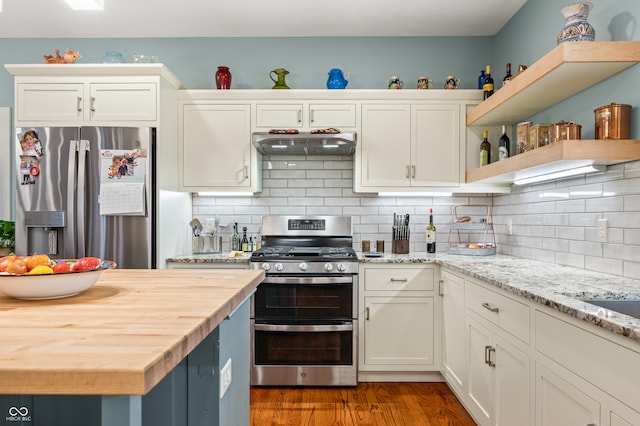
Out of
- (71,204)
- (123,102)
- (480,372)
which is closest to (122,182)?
(71,204)

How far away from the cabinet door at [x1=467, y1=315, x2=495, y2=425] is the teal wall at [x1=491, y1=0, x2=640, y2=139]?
1.17 metres

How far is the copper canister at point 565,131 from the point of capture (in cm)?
209

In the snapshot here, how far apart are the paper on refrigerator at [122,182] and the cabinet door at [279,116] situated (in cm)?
92

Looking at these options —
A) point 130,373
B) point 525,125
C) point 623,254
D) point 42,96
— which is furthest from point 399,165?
point 130,373

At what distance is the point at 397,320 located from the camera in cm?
304

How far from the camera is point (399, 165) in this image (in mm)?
3334

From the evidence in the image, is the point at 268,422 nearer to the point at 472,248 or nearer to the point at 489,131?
the point at 472,248

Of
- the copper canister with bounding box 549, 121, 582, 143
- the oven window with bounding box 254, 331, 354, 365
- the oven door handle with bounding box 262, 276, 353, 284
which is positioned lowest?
the oven window with bounding box 254, 331, 354, 365

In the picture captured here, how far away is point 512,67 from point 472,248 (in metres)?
1.41

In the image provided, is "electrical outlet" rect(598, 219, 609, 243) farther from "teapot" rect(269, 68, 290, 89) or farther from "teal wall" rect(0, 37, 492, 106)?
"teapot" rect(269, 68, 290, 89)

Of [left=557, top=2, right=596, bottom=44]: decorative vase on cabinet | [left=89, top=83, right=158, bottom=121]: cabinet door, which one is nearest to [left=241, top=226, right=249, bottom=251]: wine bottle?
[left=89, top=83, right=158, bottom=121]: cabinet door

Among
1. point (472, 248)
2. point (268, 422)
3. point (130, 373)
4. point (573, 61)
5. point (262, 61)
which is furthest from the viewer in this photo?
point (262, 61)

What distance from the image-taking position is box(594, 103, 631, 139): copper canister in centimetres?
190

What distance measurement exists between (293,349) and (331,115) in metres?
1.77
